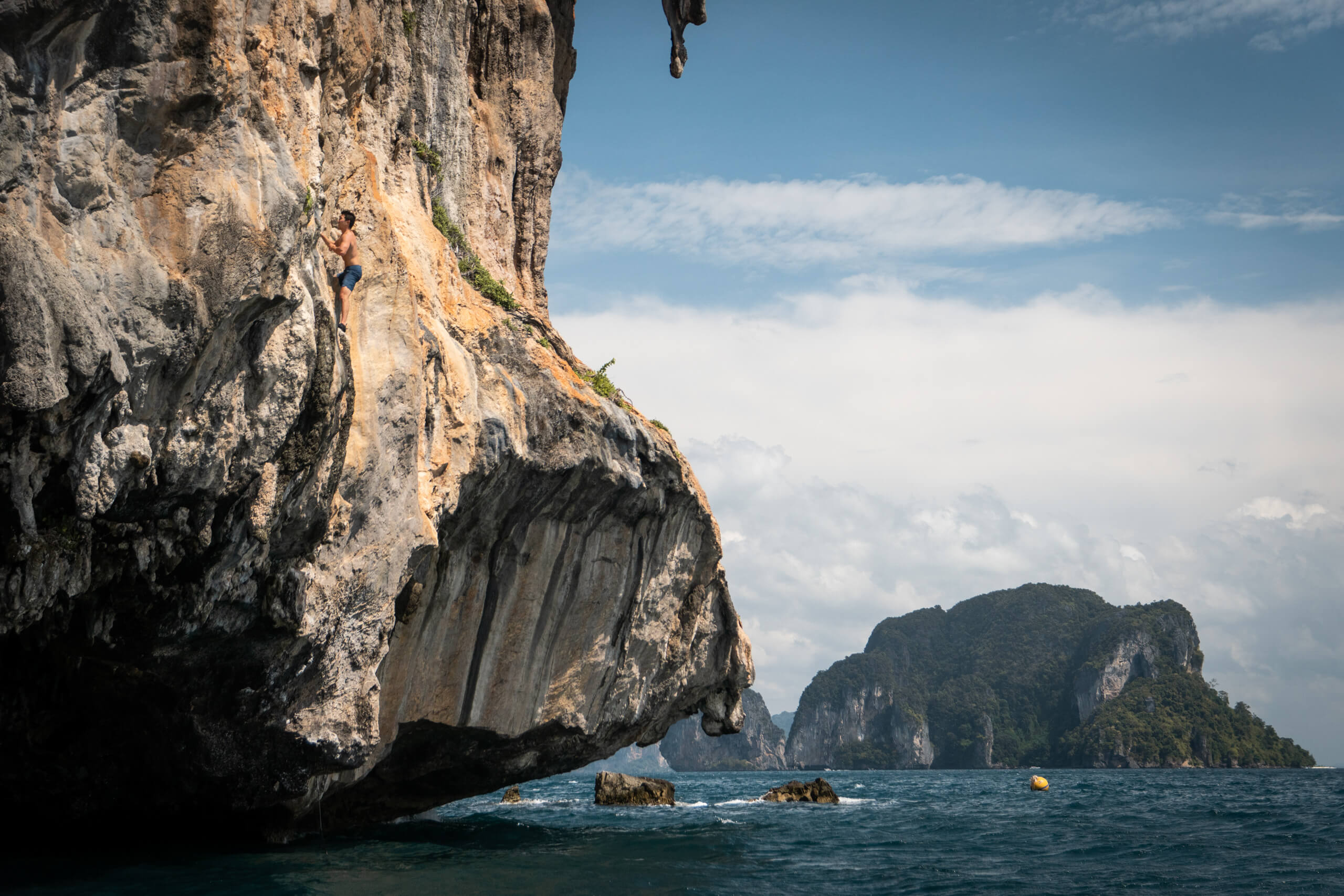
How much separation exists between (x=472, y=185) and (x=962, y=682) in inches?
6797

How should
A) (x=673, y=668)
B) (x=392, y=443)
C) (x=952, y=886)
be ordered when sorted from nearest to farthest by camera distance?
(x=392, y=443) < (x=952, y=886) < (x=673, y=668)

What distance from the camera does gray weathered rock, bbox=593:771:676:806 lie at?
38562mm

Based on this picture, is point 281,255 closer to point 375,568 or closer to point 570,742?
point 375,568

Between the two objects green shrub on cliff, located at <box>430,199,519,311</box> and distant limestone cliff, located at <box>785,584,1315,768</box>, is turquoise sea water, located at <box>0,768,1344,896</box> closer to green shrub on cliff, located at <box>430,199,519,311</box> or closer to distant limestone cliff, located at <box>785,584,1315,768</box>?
green shrub on cliff, located at <box>430,199,519,311</box>

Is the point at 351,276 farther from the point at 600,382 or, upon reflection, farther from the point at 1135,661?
the point at 1135,661

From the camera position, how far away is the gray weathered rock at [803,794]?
4184 centimetres

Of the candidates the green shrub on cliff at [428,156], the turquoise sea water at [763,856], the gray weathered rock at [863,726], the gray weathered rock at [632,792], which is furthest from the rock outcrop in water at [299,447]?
the gray weathered rock at [863,726]

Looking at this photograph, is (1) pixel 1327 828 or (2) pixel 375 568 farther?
(1) pixel 1327 828

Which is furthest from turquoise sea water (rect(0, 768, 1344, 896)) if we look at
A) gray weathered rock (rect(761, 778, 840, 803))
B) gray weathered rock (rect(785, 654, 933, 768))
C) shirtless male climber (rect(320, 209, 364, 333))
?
gray weathered rock (rect(785, 654, 933, 768))

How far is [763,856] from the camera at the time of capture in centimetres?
2062

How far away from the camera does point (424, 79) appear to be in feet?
59.4

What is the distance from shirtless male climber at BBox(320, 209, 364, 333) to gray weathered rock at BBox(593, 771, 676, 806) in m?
29.7

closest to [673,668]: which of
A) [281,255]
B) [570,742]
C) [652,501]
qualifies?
[570,742]

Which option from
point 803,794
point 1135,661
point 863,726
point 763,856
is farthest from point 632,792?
point 863,726
